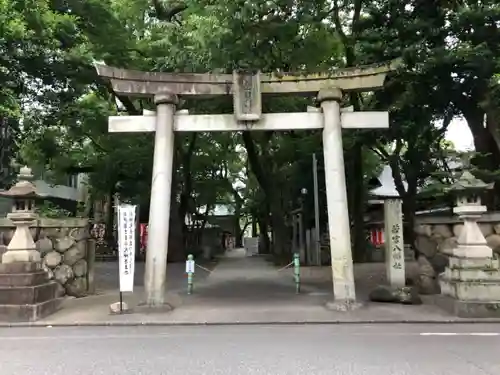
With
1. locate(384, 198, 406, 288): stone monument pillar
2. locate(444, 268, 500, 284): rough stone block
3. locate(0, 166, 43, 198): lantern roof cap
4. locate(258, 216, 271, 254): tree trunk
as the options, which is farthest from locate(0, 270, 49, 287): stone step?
locate(258, 216, 271, 254): tree trunk

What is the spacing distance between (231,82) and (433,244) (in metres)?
6.84

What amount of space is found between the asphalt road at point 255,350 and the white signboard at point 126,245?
160 cm

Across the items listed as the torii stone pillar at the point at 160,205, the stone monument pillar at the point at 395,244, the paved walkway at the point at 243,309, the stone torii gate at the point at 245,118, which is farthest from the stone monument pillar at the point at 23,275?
the stone monument pillar at the point at 395,244

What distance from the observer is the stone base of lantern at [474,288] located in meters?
10.2

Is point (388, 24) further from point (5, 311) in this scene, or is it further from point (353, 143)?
point (5, 311)

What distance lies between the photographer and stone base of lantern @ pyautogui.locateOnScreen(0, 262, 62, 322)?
33.7 feet

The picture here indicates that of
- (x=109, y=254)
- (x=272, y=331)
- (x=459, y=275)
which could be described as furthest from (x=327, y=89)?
(x=109, y=254)

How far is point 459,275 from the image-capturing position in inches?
420

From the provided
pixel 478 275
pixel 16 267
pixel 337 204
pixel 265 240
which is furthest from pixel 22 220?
pixel 265 240

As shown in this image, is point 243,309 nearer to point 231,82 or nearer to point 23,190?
point 231,82

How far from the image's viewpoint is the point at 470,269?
1058 cm

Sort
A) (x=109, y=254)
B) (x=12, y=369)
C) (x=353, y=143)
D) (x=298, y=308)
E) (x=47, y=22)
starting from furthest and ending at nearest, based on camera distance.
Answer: (x=109, y=254), (x=353, y=143), (x=47, y=22), (x=298, y=308), (x=12, y=369)

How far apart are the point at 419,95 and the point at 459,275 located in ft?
17.8

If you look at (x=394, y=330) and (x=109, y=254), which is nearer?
(x=394, y=330)
